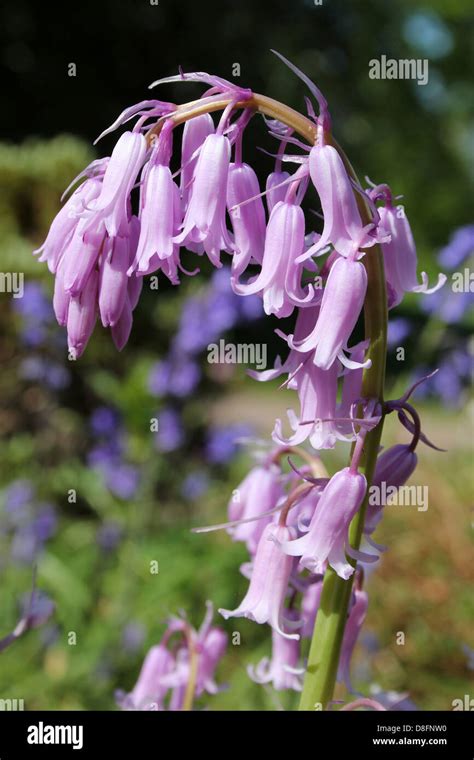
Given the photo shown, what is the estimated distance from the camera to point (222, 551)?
369 cm

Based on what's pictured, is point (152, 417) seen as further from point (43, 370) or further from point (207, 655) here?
point (207, 655)

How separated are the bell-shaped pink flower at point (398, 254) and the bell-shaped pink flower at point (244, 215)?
178 millimetres

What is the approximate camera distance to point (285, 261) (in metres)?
1.11

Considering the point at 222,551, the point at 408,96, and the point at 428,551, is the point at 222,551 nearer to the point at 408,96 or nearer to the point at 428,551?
the point at 428,551

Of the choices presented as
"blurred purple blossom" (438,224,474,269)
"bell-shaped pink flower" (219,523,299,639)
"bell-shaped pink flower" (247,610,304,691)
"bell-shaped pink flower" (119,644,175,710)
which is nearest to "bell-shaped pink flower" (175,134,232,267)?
"bell-shaped pink flower" (219,523,299,639)

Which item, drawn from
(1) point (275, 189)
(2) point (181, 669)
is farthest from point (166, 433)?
(1) point (275, 189)

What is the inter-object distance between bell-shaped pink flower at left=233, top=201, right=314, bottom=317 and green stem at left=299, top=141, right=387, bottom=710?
85 mm

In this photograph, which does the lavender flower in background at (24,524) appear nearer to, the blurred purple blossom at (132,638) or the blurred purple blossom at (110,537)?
the blurred purple blossom at (110,537)

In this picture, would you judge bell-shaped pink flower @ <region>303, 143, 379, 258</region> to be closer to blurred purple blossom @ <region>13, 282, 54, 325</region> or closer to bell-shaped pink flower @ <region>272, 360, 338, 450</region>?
bell-shaped pink flower @ <region>272, 360, 338, 450</region>

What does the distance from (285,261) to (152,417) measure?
2.76 metres

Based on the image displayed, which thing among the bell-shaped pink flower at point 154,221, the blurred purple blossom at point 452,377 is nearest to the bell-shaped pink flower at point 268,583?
the bell-shaped pink flower at point 154,221

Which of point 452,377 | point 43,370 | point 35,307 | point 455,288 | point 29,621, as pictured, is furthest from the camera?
point 452,377

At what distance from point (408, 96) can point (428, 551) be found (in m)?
6.44

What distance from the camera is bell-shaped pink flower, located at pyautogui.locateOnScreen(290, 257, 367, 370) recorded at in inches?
42.2
